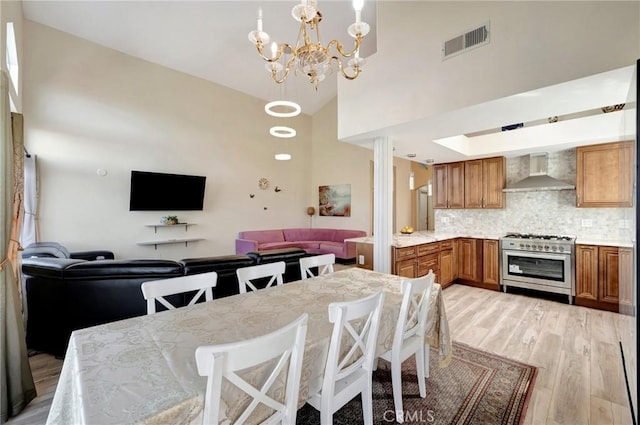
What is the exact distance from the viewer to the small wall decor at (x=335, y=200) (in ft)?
27.3

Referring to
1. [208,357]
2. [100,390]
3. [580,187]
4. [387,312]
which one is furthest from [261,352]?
[580,187]

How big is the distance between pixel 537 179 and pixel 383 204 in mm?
2872

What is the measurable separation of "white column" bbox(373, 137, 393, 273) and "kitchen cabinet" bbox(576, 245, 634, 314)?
109 inches

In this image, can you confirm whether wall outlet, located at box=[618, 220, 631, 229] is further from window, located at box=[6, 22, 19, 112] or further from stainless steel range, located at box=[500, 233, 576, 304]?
window, located at box=[6, 22, 19, 112]

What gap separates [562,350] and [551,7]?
3.09m

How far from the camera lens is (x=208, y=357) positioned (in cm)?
91

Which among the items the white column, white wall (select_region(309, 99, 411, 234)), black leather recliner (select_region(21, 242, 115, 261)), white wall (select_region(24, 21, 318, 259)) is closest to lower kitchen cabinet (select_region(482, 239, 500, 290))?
the white column

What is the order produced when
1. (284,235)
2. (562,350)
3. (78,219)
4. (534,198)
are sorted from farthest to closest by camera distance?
(284,235)
(78,219)
(534,198)
(562,350)

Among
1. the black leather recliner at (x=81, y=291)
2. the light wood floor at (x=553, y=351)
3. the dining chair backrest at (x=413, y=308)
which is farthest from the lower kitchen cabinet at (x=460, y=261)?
the black leather recliner at (x=81, y=291)

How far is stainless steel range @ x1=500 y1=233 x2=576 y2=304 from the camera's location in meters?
4.02

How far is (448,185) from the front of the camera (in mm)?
5547

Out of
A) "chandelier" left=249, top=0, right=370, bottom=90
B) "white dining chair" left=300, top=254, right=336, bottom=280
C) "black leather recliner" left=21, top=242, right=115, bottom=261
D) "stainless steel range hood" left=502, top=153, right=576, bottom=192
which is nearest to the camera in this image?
"chandelier" left=249, top=0, right=370, bottom=90

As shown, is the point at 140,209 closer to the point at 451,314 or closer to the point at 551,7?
the point at 451,314

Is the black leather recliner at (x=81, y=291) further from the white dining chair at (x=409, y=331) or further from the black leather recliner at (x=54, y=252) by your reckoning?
the white dining chair at (x=409, y=331)
